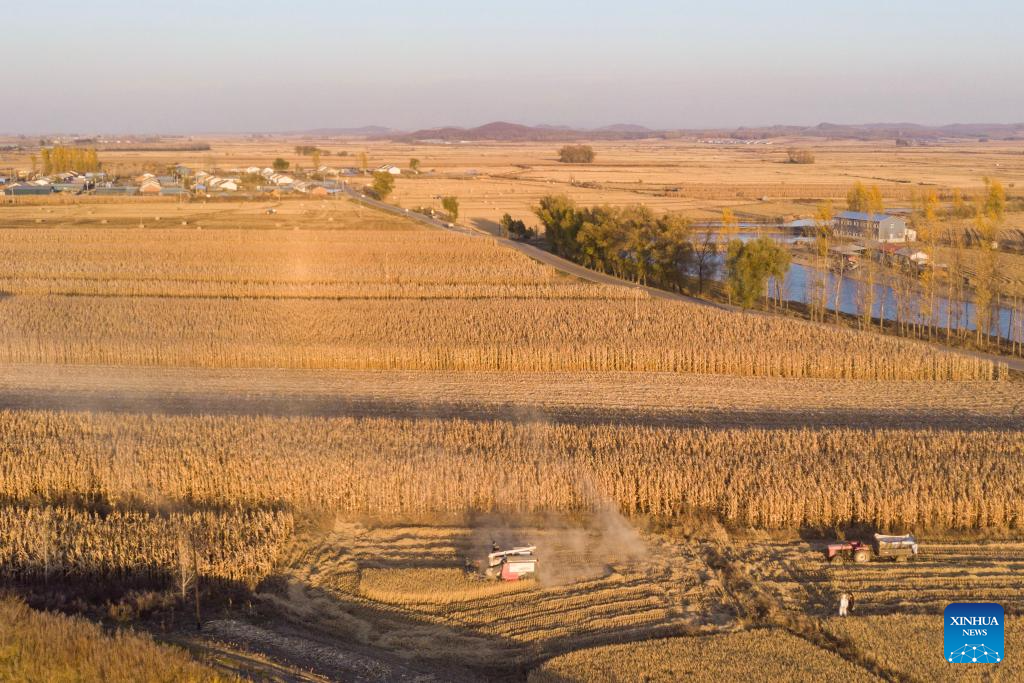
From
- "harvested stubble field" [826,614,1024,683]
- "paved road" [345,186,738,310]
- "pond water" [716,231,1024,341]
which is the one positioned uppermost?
"paved road" [345,186,738,310]

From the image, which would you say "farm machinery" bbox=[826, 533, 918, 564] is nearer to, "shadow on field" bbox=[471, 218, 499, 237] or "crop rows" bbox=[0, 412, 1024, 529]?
"crop rows" bbox=[0, 412, 1024, 529]

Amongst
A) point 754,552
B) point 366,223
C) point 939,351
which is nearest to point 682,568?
point 754,552

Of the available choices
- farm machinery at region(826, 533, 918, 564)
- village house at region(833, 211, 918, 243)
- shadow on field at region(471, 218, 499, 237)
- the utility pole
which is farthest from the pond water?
the utility pole

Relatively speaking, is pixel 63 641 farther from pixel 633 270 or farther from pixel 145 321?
pixel 633 270

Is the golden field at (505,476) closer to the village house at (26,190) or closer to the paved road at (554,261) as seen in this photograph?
the paved road at (554,261)

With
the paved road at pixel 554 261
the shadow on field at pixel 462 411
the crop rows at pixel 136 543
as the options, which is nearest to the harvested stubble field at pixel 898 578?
the shadow on field at pixel 462 411

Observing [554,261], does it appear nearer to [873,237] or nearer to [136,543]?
[873,237]
